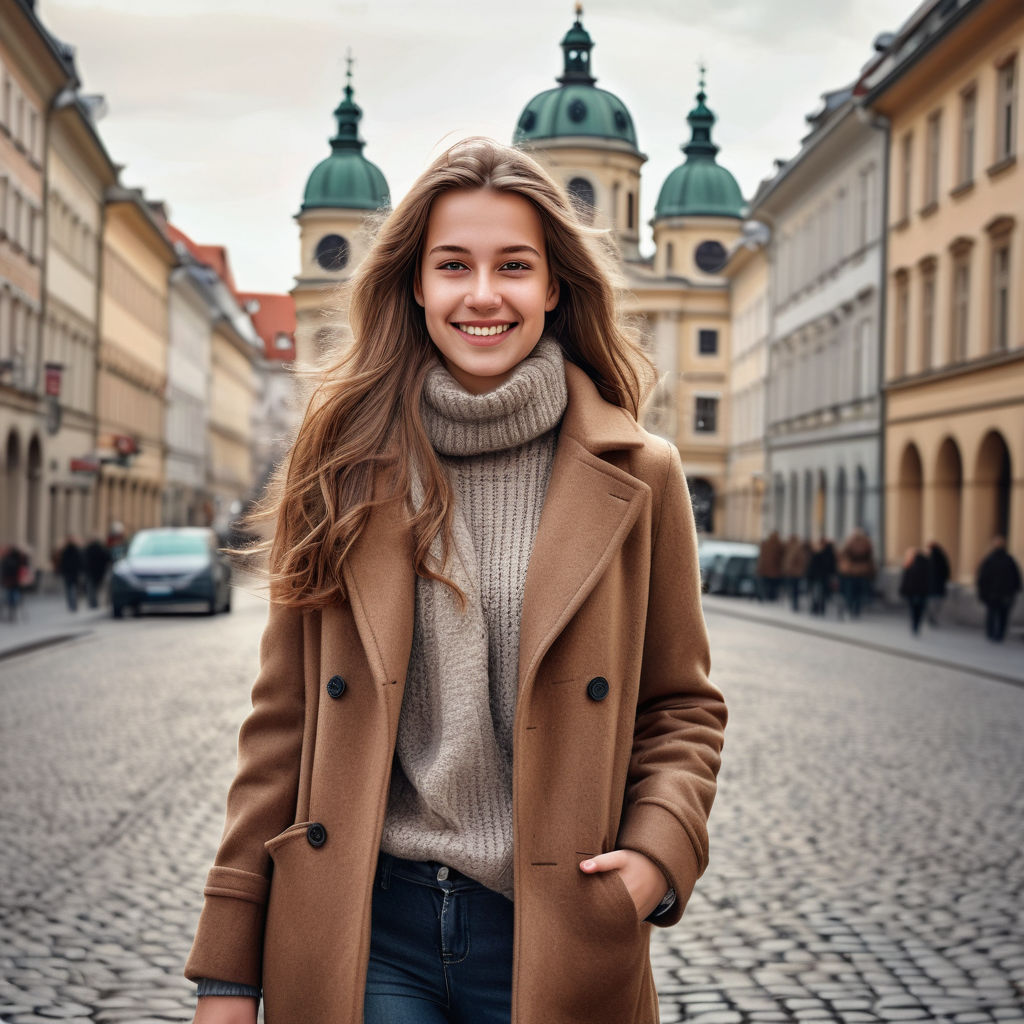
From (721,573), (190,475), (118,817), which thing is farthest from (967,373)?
(190,475)

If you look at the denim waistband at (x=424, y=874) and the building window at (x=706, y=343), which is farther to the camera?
the building window at (x=706, y=343)

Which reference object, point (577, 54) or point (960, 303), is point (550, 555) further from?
point (577, 54)

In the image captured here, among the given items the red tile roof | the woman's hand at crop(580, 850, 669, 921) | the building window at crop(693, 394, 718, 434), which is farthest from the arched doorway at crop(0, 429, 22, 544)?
the red tile roof

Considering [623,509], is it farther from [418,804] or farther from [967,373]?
[967,373]

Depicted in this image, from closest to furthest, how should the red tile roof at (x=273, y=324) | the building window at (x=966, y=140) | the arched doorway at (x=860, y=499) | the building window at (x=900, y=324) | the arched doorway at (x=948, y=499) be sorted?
the building window at (x=966, y=140)
the arched doorway at (x=948, y=499)
the building window at (x=900, y=324)
the arched doorway at (x=860, y=499)
the red tile roof at (x=273, y=324)

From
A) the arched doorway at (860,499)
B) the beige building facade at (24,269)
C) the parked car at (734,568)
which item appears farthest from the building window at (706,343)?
the beige building facade at (24,269)

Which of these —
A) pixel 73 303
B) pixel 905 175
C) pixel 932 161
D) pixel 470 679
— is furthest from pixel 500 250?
pixel 73 303

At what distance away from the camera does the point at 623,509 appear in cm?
272

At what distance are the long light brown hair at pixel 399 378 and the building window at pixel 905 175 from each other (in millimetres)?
38657

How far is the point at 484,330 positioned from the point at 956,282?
34792 millimetres

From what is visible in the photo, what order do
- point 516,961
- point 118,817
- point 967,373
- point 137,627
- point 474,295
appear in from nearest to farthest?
point 516,961 < point 474,295 < point 118,817 < point 137,627 < point 967,373

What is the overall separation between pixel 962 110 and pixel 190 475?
53038mm

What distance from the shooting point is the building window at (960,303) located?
3566 cm

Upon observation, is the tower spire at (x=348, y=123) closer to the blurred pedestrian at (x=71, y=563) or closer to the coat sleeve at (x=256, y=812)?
the blurred pedestrian at (x=71, y=563)
